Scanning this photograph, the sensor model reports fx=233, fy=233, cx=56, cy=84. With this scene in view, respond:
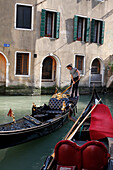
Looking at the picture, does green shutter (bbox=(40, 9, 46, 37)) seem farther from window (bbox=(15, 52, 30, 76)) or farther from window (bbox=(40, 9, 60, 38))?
window (bbox=(15, 52, 30, 76))

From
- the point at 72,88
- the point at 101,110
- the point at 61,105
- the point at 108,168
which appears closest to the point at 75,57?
the point at 72,88

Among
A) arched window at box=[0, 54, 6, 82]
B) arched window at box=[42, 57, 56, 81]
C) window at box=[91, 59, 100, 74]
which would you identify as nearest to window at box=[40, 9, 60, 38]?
arched window at box=[42, 57, 56, 81]

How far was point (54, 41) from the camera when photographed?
359 inches

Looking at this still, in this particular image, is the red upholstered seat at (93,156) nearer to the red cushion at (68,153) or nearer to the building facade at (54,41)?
the red cushion at (68,153)

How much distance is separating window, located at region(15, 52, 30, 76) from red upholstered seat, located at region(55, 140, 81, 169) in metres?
7.07

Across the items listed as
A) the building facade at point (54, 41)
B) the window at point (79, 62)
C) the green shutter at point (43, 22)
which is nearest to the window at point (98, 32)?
the building facade at point (54, 41)

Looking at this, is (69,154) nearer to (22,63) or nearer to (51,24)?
(22,63)

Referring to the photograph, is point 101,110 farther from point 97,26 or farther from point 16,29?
point 97,26

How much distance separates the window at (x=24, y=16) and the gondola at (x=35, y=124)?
4.74 m

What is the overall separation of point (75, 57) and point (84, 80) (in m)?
1.07

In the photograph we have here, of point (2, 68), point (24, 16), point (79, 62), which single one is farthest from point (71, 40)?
point (2, 68)

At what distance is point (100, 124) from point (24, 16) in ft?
21.1

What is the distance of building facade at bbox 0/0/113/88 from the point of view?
843 cm

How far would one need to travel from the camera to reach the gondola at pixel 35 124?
2979 millimetres
